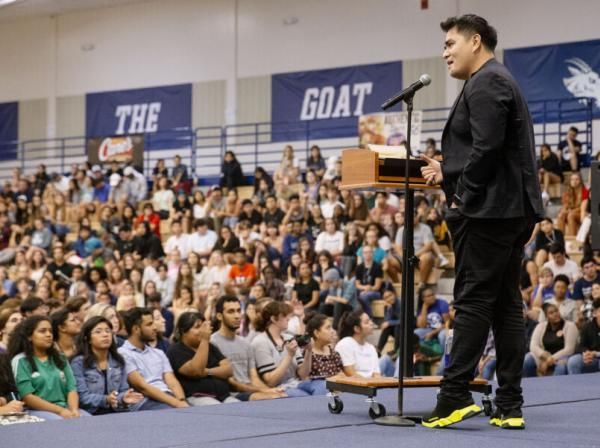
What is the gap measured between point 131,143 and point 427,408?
52.7 ft

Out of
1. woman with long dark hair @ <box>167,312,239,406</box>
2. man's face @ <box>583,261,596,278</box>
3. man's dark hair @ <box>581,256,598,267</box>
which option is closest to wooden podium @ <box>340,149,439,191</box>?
woman with long dark hair @ <box>167,312,239,406</box>

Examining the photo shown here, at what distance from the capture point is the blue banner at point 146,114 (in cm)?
2120

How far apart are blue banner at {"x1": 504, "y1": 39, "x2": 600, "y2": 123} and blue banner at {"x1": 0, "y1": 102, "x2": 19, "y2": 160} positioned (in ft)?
37.7

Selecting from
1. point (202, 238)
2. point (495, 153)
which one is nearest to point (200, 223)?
point (202, 238)

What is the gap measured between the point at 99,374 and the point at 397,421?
9.82 ft

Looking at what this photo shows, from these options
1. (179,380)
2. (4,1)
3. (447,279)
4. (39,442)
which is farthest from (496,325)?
(4,1)

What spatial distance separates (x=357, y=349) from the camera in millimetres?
8016

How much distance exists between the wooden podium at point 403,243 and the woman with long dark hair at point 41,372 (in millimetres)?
2227

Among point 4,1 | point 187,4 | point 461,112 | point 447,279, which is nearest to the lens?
point 461,112

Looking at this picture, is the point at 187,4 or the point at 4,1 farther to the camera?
the point at 187,4

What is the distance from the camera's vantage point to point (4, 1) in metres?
20.0

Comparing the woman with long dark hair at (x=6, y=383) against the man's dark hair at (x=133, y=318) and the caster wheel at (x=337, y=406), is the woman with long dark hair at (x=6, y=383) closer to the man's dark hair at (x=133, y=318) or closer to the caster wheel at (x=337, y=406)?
the man's dark hair at (x=133, y=318)

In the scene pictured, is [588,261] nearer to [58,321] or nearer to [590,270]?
[590,270]

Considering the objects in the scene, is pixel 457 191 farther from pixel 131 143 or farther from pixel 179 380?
pixel 131 143
